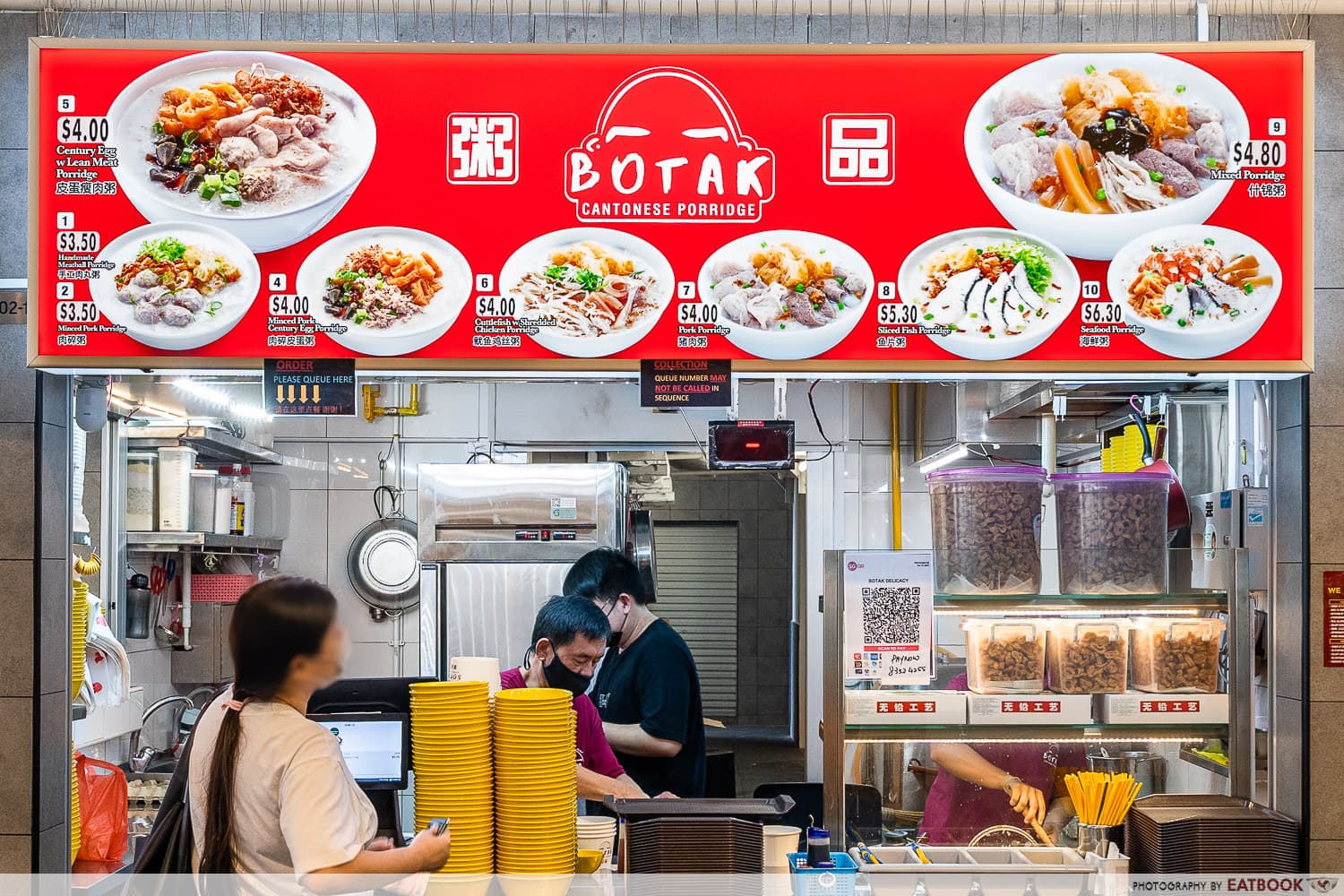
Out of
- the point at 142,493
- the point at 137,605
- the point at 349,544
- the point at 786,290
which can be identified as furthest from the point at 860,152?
the point at 349,544

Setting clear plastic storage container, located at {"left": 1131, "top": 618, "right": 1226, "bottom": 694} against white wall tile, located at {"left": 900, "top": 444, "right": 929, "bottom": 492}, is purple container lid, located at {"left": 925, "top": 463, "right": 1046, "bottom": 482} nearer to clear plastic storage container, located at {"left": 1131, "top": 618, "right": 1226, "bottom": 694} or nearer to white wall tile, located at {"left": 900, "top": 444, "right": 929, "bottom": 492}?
clear plastic storage container, located at {"left": 1131, "top": 618, "right": 1226, "bottom": 694}

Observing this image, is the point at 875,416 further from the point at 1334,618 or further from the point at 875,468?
the point at 1334,618

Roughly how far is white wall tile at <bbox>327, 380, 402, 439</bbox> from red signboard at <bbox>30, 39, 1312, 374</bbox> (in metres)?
3.63

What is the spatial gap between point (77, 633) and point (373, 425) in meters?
3.45

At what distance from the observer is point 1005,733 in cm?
302

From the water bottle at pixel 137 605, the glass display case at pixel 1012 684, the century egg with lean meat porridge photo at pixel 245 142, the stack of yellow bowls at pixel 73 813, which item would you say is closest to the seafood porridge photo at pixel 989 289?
the glass display case at pixel 1012 684

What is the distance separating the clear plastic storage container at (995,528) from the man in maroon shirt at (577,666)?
1191mm

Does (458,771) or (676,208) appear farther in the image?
(676,208)

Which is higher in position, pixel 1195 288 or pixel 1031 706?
pixel 1195 288

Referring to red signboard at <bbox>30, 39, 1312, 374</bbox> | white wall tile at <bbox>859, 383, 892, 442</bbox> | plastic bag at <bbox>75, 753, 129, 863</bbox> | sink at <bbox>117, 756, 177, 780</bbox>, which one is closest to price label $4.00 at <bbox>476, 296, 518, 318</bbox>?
red signboard at <bbox>30, 39, 1312, 374</bbox>

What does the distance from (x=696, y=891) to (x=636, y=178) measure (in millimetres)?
1722

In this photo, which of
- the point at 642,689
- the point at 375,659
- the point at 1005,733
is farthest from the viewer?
the point at 375,659

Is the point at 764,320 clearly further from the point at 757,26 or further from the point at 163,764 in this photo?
the point at 163,764

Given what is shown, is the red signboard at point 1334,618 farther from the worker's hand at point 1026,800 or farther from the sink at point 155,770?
the sink at point 155,770
